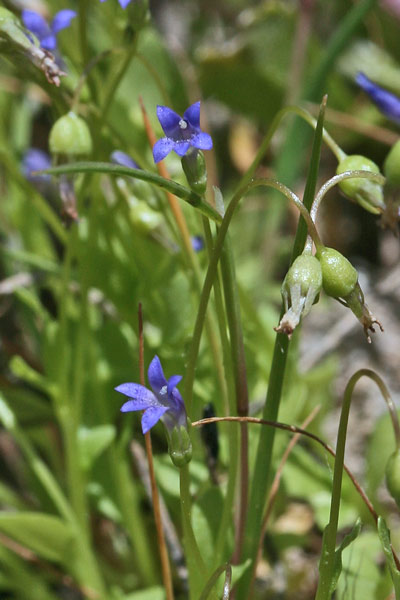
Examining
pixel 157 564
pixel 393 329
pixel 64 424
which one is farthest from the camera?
pixel 393 329

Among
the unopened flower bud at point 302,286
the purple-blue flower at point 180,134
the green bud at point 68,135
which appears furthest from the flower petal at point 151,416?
the green bud at point 68,135

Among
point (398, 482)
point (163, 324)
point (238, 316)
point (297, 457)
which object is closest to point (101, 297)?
point (163, 324)

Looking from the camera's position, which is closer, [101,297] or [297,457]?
[297,457]

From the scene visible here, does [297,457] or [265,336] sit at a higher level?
[265,336]

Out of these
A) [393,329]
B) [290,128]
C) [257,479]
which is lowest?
[257,479]

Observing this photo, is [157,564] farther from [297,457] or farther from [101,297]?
[101,297]

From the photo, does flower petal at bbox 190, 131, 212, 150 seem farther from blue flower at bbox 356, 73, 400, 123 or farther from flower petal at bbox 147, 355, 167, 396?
blue flower at bbox 356, 73, 400, 123

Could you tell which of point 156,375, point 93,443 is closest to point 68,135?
point 156,375
